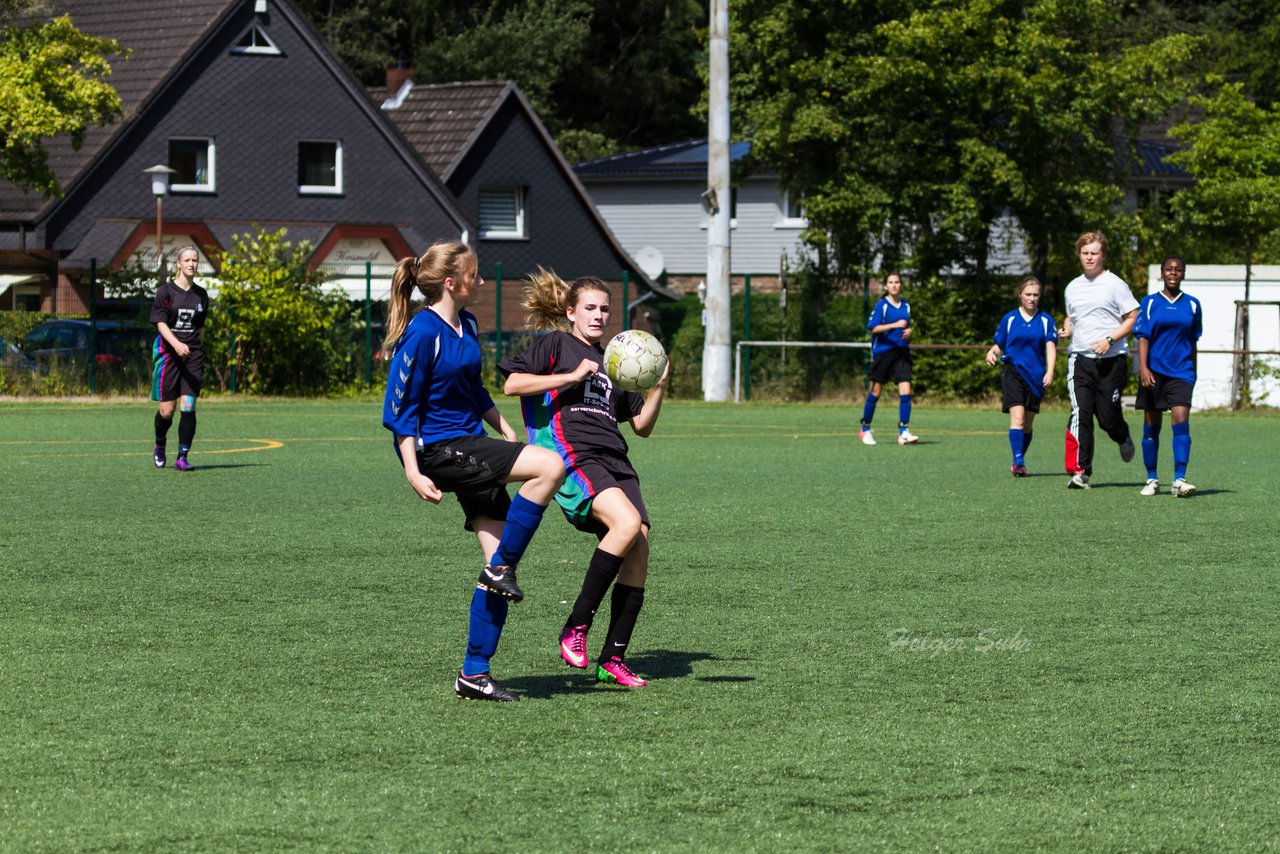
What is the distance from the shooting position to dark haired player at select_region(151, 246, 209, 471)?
16.9 metres

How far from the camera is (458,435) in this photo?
710cm

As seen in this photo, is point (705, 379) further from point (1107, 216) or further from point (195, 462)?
point (195, 462)

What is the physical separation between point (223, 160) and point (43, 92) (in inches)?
570

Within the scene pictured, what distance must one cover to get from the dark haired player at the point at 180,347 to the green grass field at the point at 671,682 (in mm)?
2184

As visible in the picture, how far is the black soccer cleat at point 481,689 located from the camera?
Result: 691 cm

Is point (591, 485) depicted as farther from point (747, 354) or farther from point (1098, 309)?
point (747, 354)

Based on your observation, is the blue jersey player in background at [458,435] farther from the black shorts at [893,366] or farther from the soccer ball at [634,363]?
the black shorts at [893,366]

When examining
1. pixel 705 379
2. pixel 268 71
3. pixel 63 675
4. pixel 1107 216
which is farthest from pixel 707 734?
pixel 268 71

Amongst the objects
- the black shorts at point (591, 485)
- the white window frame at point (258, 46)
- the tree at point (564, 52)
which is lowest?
the black shorts at point (591, 485)

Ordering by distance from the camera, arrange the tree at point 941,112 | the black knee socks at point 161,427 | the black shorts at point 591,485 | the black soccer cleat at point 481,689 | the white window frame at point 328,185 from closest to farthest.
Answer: the black soccer cleat at point 481,689
the black shorts at point 591,485
the black knee socks at point 161,427
the tree at point 941,112
the white window frame at point 328,185

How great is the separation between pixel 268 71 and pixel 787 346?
53.7 ft

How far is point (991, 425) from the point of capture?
27.2 m

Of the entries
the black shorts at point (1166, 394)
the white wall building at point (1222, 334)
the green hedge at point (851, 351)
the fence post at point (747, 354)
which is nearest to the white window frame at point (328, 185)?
A: the green hedge at point (851, 351)

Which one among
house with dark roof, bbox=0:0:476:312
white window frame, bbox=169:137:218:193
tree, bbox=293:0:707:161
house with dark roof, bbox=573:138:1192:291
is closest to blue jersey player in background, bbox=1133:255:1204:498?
house with dark roof, bbox=0:0:476:312
